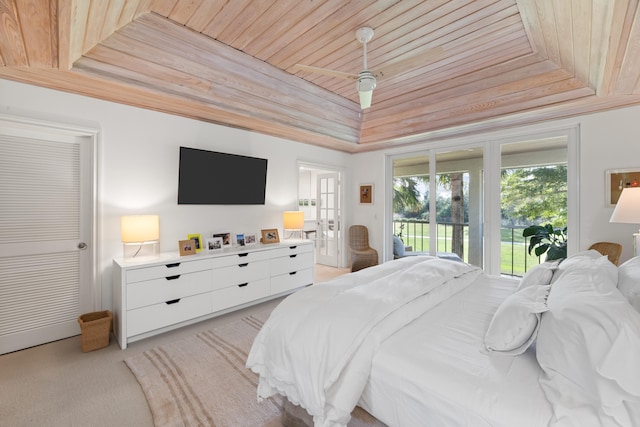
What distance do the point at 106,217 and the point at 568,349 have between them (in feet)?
11.6

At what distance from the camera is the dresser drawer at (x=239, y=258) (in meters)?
3.14

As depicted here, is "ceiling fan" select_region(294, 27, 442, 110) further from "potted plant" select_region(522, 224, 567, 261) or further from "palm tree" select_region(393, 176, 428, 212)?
"palm tree" select_region(393, 176, 428, 212)

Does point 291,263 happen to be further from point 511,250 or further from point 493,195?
point 511,250

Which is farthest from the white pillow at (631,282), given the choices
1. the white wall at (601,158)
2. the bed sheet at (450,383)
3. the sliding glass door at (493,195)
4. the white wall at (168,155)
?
the sliding glass door at (493,195)

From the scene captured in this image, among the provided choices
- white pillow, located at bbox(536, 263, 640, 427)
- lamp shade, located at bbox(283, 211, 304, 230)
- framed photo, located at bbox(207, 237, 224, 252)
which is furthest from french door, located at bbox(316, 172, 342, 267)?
white pillow, located at bbox(536, 263, 640, 427)

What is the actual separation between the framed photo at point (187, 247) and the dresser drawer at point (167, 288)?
0.86 ft

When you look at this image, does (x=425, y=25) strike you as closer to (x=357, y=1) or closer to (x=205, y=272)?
(x=357, y=1)

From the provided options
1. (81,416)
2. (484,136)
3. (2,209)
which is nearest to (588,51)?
(484,136)

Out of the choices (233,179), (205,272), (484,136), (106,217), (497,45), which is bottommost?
(205,272)

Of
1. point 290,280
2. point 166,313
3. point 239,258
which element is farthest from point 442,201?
point 166,313

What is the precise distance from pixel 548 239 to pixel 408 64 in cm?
303

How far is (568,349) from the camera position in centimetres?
98

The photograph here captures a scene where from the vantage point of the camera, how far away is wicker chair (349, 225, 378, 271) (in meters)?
5.03

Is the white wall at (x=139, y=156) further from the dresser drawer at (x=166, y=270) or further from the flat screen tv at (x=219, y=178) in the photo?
the dresser drawer at (x=166, y=270)
